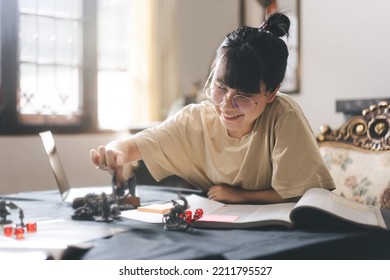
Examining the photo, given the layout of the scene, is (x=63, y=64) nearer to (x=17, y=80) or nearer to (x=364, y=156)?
(x=17, y=80)

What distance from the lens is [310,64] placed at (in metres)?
1.95

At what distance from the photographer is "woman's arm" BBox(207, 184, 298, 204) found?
977 mm

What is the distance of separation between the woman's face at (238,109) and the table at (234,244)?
12.7 inches

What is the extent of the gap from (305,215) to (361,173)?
0.68 meters

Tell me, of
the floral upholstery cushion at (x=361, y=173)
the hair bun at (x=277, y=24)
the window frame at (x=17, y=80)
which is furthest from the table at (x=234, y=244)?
the window frame at (x=17, y=80)

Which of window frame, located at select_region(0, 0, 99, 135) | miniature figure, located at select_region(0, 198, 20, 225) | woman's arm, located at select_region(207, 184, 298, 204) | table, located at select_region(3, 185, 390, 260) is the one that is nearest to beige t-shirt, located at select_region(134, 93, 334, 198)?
woman's arm, located at select_region(207, 184, 298, 204)

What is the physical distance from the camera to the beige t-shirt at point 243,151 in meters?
0.96

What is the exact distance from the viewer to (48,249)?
24.3 inches

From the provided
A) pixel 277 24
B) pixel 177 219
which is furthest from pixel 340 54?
pixel 177 219

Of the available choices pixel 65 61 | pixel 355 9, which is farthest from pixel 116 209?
pixel 65 61

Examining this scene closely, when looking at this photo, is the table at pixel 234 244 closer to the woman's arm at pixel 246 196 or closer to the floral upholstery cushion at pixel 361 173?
the woman's arm at pixel 246 196

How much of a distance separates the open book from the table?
14mm

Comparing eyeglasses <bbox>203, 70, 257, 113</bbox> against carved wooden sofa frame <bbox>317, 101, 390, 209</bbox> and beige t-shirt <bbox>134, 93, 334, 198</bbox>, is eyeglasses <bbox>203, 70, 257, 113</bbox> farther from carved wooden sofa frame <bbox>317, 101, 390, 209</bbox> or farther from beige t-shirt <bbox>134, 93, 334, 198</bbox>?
carved wooden sofa frame <bbox>317, 101, 390, 209</bbox>

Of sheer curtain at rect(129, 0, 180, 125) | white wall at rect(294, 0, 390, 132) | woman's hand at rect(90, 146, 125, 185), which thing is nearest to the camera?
woman's hand at rect(90, 146, 125, 185)
